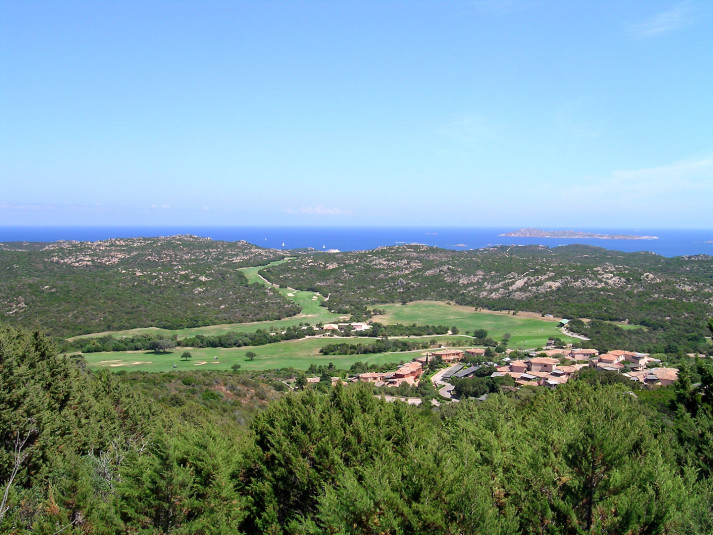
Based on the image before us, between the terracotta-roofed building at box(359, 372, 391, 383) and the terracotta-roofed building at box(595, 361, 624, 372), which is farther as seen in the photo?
the terracotta-roofed building at box(595, 361, 624, 372)

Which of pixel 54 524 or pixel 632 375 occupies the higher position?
pixel 54 524

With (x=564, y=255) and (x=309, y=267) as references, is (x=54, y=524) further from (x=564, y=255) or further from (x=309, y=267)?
(x=564, y=255)

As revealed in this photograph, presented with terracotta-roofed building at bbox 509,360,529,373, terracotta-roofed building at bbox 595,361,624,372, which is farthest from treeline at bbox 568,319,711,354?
terracotta-roofed building at bbox 509,360,529,373

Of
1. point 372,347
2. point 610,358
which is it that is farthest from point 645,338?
point 372,347

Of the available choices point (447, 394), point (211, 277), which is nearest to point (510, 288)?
point (447, 394)

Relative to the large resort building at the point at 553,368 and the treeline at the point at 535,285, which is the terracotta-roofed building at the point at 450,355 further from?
the treeline at the point at 535,285

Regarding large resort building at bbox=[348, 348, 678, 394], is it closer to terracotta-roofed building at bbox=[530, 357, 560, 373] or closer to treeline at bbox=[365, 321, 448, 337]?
terracotta-roofed building at bbox=[530, 357, 560, 373]
